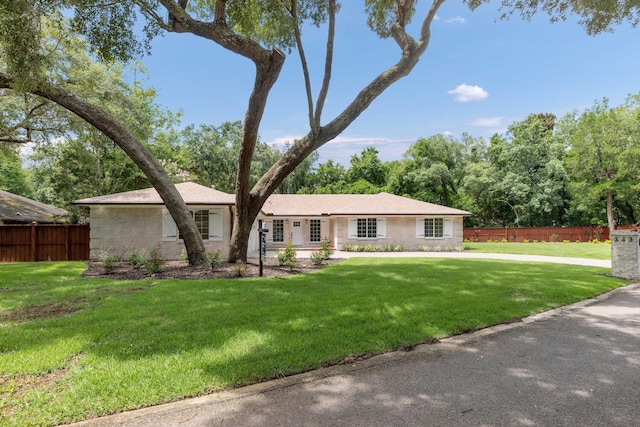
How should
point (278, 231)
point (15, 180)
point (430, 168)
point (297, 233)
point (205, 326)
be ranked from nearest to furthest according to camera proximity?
point (205, 326)
point (278, 231)
point (297, 233)
point (430, 168)
point (15, 180)

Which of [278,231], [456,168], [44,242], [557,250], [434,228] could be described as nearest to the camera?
[44,242]

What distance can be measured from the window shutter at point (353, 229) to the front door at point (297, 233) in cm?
366

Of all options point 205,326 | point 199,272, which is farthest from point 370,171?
point 205,326

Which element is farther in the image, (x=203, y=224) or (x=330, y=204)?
(x=330, y=204)

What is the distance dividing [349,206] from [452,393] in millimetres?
19776

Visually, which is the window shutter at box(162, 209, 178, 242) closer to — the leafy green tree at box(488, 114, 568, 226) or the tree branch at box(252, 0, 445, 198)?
the tree branch at box(252, 0, 445, 198)

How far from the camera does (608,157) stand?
1110 inches

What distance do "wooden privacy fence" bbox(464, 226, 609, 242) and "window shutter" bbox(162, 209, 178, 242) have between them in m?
24.5

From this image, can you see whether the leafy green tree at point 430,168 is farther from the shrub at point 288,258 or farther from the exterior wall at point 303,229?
the shrub at point 288,258

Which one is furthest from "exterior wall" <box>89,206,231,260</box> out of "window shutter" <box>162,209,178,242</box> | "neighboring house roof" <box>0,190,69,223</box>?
"neighboring house roof" <box>0,190,69,223</box>

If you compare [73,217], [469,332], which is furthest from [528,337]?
[73,217]

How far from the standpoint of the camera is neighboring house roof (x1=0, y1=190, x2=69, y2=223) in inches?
817

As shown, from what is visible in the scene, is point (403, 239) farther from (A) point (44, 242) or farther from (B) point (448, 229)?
(A) point (44, 242)

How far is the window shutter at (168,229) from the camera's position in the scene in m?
15.0
